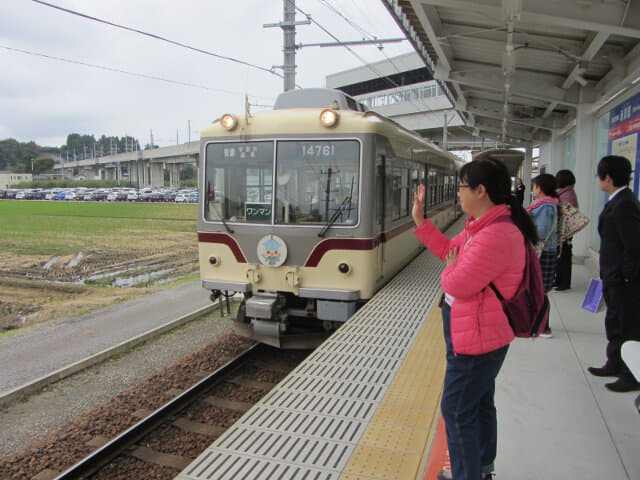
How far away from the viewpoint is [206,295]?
34.0 feet

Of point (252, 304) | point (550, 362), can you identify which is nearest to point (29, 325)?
point (252, 304)

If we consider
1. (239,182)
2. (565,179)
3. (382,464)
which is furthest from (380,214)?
(382,464)

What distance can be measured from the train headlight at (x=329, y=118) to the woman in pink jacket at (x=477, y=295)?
349cm

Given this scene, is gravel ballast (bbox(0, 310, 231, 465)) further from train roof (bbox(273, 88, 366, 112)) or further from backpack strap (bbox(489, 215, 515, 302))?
backpack strap (bbox(489, 215, 515, 302))

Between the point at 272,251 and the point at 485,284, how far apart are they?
4009mm

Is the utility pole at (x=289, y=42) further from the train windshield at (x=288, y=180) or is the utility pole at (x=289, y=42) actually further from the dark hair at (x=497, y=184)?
the dark hair at (x=497, y=184)

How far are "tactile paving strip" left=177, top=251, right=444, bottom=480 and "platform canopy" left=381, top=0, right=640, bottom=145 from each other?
13.0 ft

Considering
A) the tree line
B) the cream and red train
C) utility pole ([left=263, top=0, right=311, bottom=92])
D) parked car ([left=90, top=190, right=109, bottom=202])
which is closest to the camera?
the cream and red train

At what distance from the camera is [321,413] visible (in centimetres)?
321

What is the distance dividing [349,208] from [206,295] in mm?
5589

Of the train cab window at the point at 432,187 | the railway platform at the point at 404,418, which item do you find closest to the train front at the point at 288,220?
the railway platform at the point at 404,418

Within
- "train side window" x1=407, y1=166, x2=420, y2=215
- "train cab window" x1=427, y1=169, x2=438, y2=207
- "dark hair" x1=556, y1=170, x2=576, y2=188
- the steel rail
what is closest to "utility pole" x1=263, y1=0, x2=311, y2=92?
"train cab window" x1=427, y1=169, x2=438, y2=207

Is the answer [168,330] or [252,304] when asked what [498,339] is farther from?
[168,330]

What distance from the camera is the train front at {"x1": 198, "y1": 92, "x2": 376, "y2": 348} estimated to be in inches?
226
